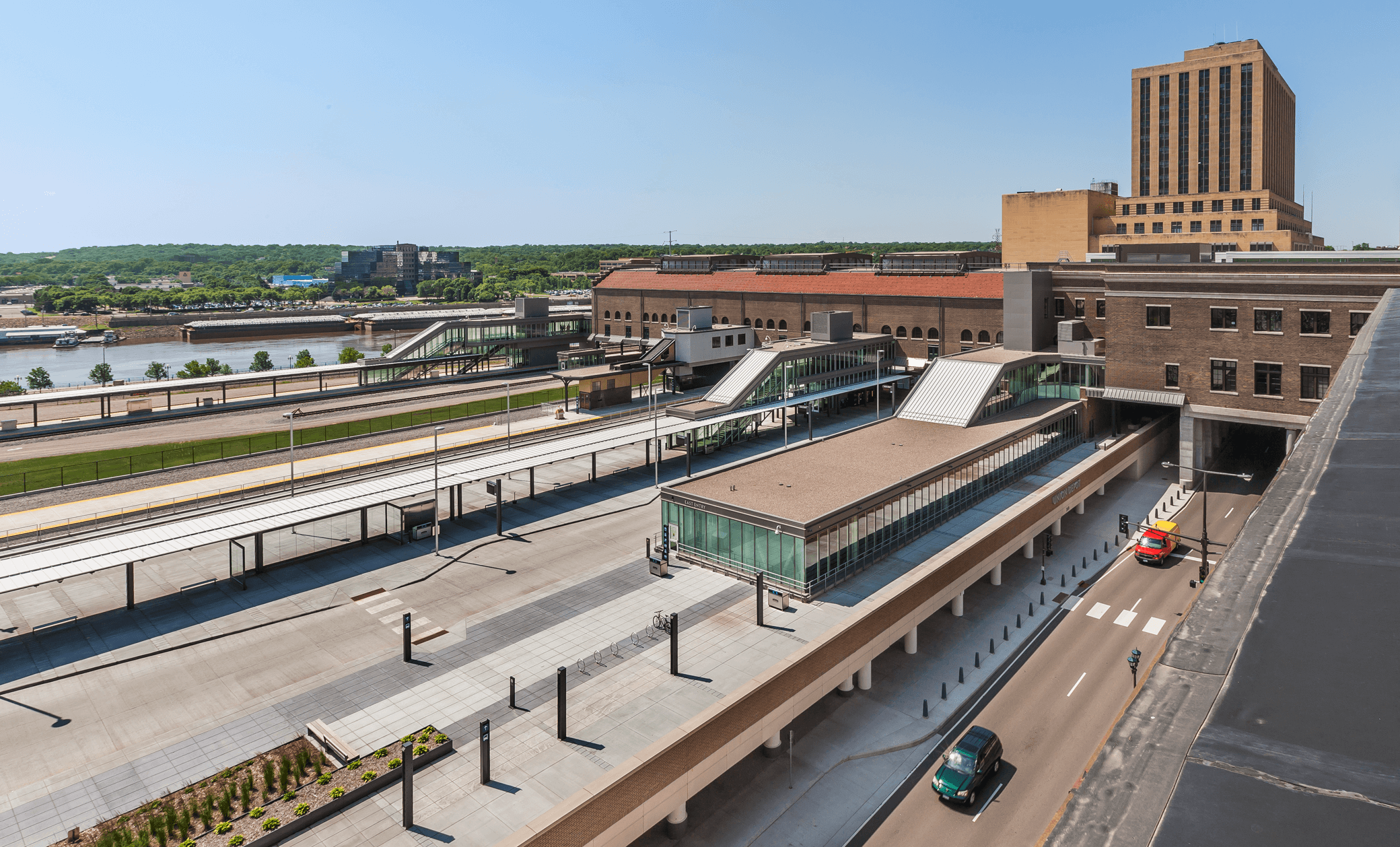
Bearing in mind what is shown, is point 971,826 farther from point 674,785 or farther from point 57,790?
point 57,790

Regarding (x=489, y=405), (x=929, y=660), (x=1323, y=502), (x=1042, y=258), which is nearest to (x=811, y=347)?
(x=489, y=405)

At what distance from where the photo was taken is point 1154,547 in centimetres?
3969

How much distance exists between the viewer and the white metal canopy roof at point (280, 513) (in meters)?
28.4

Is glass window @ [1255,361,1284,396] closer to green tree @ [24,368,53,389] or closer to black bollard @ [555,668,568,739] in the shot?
black bollard @ [555,668,568,739]

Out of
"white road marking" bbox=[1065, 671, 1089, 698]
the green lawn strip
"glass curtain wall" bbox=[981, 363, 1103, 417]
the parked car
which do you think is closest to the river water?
the green lawn strip

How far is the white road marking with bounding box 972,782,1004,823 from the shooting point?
73.7 ft

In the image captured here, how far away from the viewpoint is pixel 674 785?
20.5 meters

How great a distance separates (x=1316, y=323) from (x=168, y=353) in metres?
160

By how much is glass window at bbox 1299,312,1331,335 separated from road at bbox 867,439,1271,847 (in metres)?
14.3

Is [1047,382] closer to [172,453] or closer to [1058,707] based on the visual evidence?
[1058,707]

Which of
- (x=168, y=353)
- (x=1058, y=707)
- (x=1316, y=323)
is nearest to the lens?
(x=1058, y=707)

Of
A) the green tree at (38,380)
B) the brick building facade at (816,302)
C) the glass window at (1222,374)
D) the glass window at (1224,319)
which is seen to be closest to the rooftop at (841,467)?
the glass window at (1222,374)

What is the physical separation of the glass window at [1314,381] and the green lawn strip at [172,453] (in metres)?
55.4

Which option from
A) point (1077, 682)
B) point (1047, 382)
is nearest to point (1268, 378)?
point (1047, 382)
